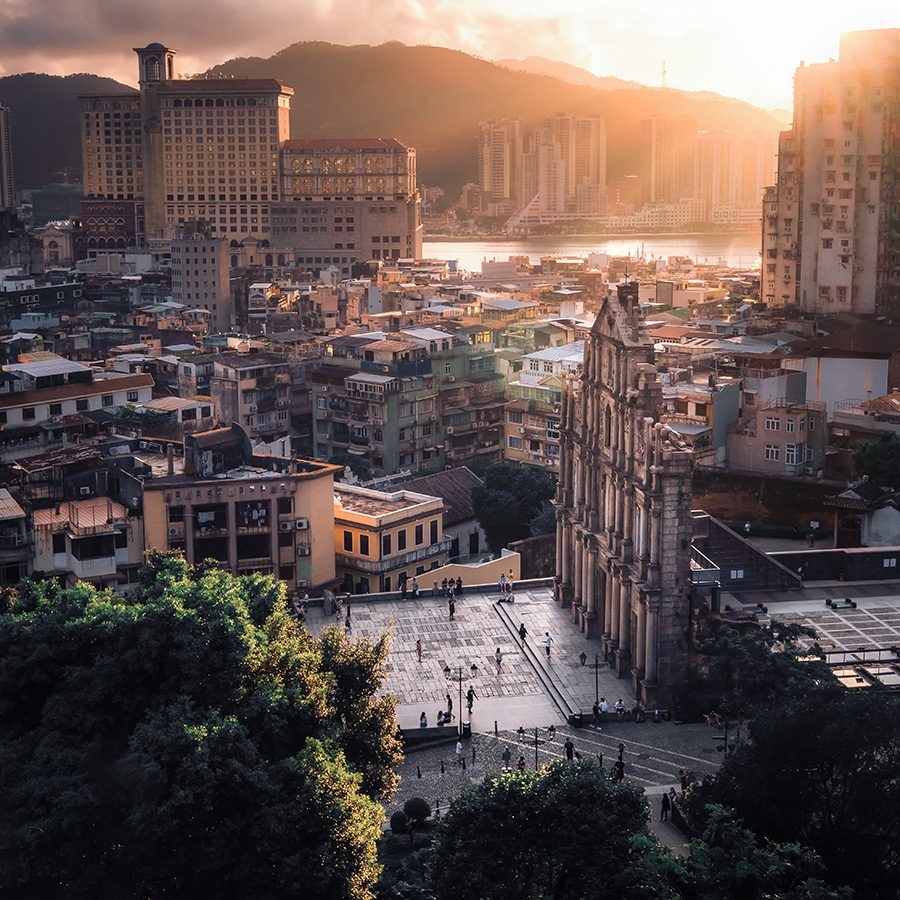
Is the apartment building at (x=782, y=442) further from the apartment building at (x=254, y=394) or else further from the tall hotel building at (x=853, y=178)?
the tall hotel building at (x=853, y=178)

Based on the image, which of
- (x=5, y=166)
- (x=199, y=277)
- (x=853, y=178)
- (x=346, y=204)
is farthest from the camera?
(x=5, y=166)

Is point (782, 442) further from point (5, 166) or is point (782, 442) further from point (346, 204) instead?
point (5, 166)

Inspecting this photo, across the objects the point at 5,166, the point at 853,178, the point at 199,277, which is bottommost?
the point at 199,277

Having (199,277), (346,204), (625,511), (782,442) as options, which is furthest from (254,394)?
(346,204)

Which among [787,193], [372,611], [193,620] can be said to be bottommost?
[372,611]

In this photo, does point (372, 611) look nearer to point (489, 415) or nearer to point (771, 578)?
point (771, 578)

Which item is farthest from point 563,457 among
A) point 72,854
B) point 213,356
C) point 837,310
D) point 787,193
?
point 787,193

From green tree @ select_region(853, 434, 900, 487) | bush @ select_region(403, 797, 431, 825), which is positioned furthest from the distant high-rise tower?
bush @ select_region(403, 797, 431, 825)
